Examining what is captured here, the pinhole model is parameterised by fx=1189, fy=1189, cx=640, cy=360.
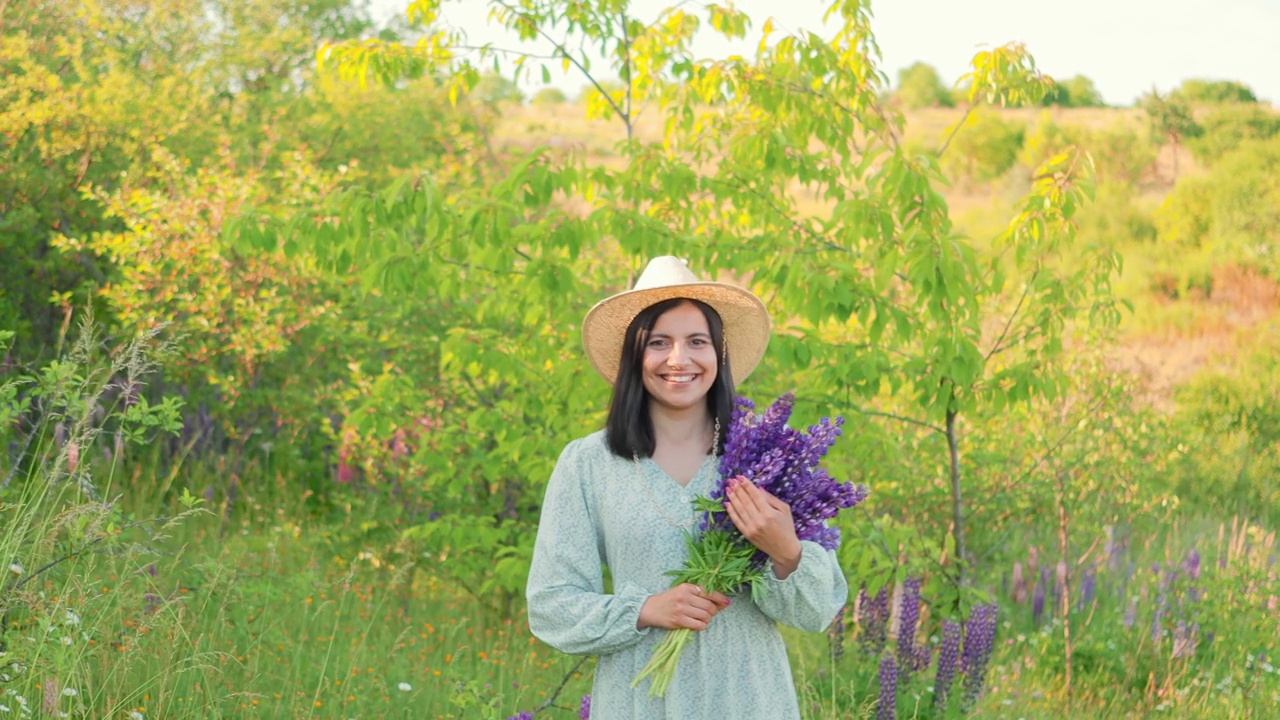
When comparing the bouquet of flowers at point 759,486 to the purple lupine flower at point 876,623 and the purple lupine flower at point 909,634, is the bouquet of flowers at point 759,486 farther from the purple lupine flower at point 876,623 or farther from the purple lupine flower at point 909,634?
the purple lupine flower at point 876,623

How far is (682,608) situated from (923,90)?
52.1 metres

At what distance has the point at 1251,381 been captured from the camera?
12008 millimetres

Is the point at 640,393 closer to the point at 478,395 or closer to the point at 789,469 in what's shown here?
the point at 789,469

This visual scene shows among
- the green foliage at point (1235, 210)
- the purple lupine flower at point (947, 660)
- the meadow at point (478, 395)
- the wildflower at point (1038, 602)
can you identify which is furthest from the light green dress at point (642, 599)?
the green foliage at point (1235, 210)

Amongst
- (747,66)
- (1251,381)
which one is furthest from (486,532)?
(1251,381)

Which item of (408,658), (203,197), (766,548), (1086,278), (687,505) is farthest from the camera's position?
(203,197)

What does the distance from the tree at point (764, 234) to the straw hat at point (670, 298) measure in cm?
124

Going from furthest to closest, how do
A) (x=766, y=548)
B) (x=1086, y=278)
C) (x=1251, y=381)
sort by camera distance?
(x=1251, y=381) < (x=1086, y=278) < (x=766, y=548)

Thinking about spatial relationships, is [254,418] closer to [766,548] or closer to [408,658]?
[408,658]

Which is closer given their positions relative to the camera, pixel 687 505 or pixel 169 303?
pixel 687 505

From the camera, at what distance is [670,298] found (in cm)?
252

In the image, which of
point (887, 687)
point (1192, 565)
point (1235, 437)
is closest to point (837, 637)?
point (887, 687)

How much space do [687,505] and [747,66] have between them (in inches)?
98.2

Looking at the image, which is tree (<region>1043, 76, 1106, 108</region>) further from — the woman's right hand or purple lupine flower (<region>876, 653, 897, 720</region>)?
the woman's right hand
